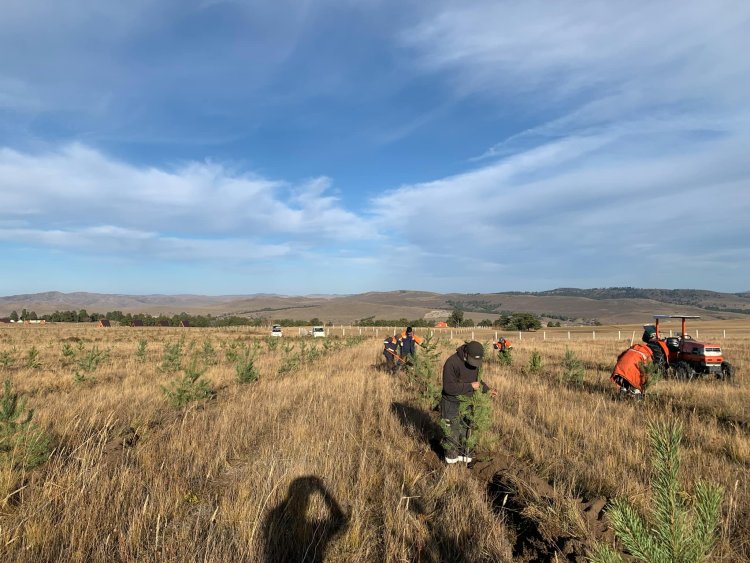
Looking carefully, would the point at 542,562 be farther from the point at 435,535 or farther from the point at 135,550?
the point at 135,550

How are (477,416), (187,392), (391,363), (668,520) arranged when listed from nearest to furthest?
(668,520), (477,416), (187,392), (391,363)

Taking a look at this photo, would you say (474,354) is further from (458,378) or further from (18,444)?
(18,444)

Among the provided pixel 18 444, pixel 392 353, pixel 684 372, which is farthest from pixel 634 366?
pixel 18 444

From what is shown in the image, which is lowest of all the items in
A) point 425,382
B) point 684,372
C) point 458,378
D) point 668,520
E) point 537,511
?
point 684,372

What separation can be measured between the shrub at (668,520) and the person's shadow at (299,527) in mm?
2645

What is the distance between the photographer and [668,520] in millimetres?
1590

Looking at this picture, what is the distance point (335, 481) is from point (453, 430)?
6.22ft

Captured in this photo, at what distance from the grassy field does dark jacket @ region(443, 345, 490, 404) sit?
0.88 meters

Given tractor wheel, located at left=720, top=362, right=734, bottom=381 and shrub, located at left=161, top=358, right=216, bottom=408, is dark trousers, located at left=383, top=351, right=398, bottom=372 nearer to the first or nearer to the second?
shrub, located at left=161, top=358, right=216, bottom=408

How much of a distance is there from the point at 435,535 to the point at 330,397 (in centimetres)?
606

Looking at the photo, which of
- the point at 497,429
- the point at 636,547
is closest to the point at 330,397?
the point at 497,429

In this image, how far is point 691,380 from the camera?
1211 cm

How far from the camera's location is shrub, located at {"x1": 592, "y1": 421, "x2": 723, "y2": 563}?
1.46m

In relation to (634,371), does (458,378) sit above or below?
above
